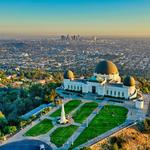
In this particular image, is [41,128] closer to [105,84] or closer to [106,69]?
[105,84]

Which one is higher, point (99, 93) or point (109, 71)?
point (109, 71)

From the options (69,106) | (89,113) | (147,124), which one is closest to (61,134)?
(89,113)

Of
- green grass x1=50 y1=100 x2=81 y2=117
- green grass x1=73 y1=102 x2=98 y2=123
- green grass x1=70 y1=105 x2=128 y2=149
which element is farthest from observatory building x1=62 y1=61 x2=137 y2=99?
green grass x1=70 y1=105 x2=128 y2=149

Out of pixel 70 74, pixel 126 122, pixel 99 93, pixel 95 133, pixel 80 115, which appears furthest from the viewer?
pixel 70 74

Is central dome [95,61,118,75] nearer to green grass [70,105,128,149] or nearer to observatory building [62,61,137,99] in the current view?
observatory building [62,61,137,99]

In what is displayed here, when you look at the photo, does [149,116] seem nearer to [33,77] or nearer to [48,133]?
[48,133]

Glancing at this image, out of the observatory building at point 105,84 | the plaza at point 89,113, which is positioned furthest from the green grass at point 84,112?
the observatory building at point 105,84

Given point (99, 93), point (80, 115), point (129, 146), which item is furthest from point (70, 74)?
point (129, 146)
